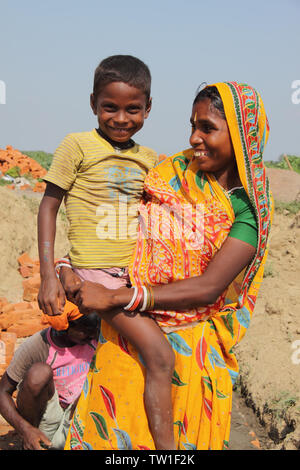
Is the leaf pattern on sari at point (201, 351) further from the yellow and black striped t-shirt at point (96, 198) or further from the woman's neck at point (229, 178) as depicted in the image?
the woman's neck at point (229, 178)

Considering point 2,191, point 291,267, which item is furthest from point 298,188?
point 2,191

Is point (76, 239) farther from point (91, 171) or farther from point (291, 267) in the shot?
point (291, 267)

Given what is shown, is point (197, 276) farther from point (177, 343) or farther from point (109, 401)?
point (109, 401)

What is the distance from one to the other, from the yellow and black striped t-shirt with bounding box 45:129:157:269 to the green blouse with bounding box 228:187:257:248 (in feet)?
1.64

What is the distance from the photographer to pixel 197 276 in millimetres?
2395

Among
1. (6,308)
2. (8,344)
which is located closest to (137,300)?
(8,344)

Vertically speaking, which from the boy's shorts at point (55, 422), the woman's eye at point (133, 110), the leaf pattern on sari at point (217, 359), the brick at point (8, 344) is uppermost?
the woman's eye at point (133, 110)

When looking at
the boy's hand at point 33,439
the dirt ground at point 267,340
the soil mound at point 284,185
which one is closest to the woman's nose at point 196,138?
the boy's hand at point 33,439

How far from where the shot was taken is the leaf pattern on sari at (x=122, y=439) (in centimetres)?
256

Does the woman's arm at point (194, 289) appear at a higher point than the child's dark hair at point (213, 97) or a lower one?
lower

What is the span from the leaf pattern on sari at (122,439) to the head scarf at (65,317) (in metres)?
0.69

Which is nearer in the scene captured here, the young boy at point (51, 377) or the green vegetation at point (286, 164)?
the young boy at point (51, 377)

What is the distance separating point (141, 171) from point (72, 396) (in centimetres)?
148

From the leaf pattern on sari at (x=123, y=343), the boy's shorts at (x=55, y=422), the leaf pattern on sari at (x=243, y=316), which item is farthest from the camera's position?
the boy's shorts at (x=55, y=422)
